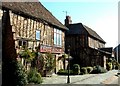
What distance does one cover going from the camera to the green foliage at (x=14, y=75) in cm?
1675

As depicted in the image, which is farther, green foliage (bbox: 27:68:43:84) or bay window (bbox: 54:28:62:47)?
bay window (bbox: 54:28:62:47)

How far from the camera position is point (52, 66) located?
81.0 ft

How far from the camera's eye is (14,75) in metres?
17.0

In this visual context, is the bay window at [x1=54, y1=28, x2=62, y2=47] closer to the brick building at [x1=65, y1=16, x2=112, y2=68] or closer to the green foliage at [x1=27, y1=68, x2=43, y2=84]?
the brick building at [x1=65, y1=16, x2=112, y2=68]

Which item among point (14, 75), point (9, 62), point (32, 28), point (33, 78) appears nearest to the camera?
point (14, 75)

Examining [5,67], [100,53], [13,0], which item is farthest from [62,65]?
[5,67]

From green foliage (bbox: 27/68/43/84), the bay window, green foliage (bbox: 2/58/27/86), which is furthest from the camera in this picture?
the bay window

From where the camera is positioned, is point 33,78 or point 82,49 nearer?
point 33,78

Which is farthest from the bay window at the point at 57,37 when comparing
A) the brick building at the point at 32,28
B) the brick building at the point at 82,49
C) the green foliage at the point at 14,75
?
the green foliage at the point at 14,75

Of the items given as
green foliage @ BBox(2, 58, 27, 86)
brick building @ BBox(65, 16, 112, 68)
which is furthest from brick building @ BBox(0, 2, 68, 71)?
brick building @ BBox(65, 16, 112, 68)

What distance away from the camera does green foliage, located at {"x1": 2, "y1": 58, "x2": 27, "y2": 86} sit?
55.0 ft

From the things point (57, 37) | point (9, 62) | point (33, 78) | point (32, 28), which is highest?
point (32, 28)

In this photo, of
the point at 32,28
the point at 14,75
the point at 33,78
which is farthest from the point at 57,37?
the point at 14,75

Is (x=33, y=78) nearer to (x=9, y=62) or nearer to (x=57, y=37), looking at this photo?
(x=9, y=62)
